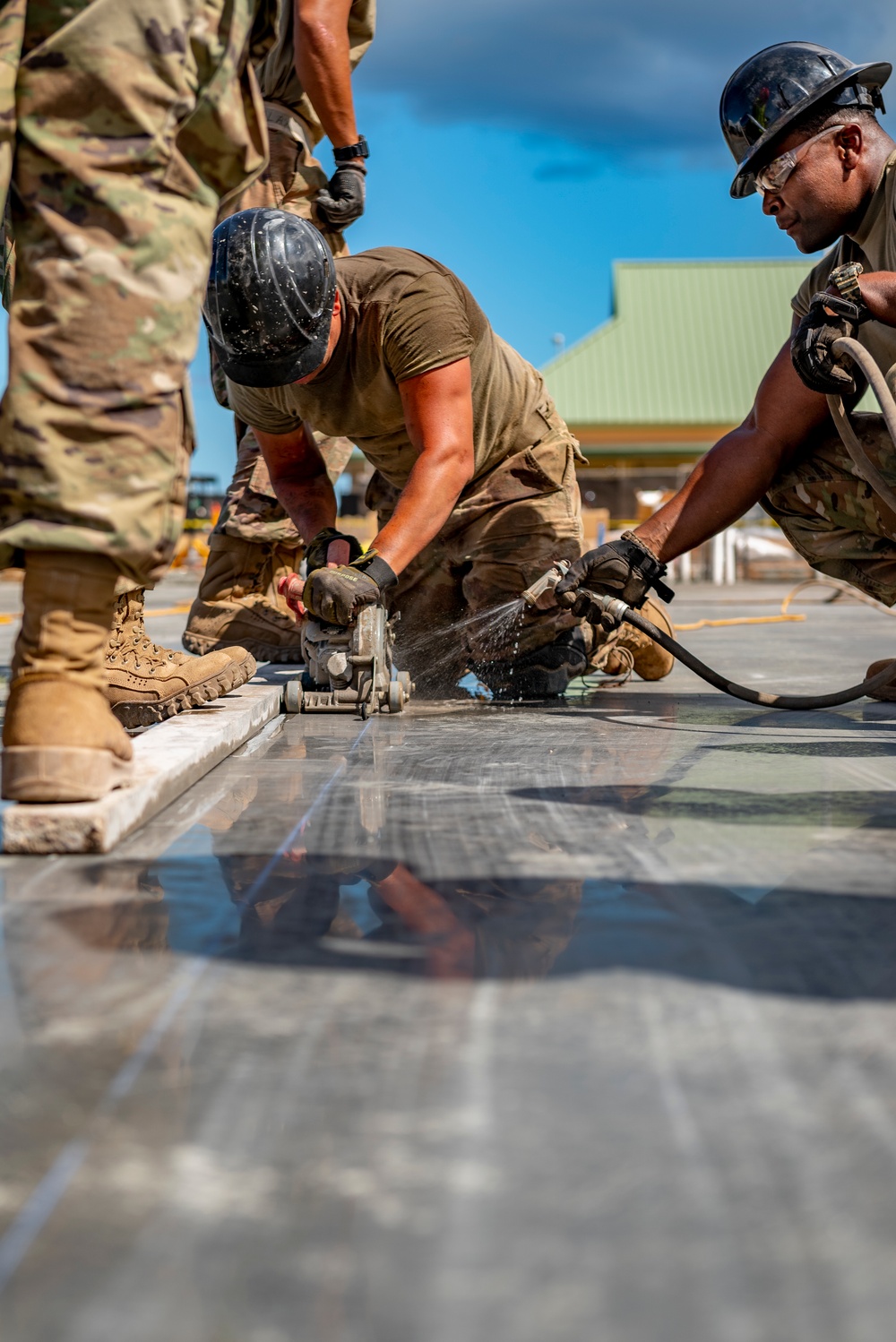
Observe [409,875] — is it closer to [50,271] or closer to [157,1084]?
[157,1084]

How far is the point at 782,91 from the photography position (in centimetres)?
269

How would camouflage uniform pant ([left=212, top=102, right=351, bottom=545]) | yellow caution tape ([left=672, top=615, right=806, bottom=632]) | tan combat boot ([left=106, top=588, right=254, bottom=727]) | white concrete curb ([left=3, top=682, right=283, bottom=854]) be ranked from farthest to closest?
1. yellow caution tape ([left=672, top=615, right=806, bottom=632])
2. camouflage uniform pant ([left=212, top=102, right=351, bottom=545])
3. tan combat boot ([left=106, top=588, right=254, bottom=727])
4. white concrete curb ([left=3, top=682, right=283, bottom=854])

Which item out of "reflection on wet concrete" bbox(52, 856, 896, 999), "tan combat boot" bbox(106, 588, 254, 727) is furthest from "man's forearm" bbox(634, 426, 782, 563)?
"reflection on wet concrete" bbox(52, 856, 896, 999)

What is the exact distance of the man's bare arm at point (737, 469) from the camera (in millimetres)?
3006

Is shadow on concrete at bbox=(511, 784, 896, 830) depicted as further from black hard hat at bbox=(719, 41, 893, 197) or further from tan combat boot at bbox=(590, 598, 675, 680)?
tan combat boot at bbox=(590, 598, 675, 680)

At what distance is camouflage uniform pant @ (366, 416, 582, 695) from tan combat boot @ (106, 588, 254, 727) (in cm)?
99

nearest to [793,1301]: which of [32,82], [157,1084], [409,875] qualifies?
[157,1084]

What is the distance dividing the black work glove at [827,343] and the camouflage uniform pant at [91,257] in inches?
57.3

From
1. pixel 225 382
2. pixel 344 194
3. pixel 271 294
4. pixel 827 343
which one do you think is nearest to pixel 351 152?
pixel 344 194

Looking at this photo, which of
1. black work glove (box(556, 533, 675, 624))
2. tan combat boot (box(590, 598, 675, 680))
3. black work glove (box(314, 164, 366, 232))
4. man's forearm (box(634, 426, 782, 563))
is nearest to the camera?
black work glove (box(556, 533, 675, 624))

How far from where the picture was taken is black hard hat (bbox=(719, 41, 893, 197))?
2.68 meters

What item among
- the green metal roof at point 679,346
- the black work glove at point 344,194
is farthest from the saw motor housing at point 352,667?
the green metal roof at point 679,346

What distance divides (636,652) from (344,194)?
170 cm

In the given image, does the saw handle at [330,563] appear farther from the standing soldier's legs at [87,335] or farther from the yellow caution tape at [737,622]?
the yellow caution tape at [737,622]
